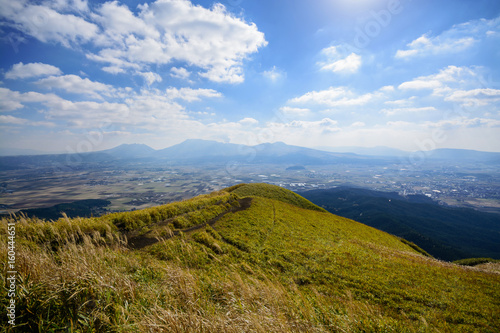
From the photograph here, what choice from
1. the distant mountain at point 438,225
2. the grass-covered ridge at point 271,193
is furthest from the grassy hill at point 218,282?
the distant mountain at point 438,225

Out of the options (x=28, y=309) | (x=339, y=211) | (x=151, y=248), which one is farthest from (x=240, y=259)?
(x=339, y=211)

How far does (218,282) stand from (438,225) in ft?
753

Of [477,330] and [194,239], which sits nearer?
[477,330]

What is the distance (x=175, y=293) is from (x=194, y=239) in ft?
30.5

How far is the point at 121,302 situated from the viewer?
413 cm

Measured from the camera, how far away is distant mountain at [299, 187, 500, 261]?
107606 mm

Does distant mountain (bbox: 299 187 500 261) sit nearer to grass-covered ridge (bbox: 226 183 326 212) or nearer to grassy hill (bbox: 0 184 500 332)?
grass-covered ridge (bbox: 226 183 326 212)

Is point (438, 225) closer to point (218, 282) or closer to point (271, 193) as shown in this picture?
point (271, 193)

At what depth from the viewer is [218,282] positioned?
6789 millimetres

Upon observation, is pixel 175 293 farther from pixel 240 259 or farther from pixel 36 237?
pixel 36 237

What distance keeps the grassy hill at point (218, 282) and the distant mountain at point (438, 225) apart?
11771cm

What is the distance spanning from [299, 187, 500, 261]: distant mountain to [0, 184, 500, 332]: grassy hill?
117708mm

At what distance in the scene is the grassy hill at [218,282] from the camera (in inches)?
151

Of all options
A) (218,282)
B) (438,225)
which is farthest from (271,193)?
(438,225)
